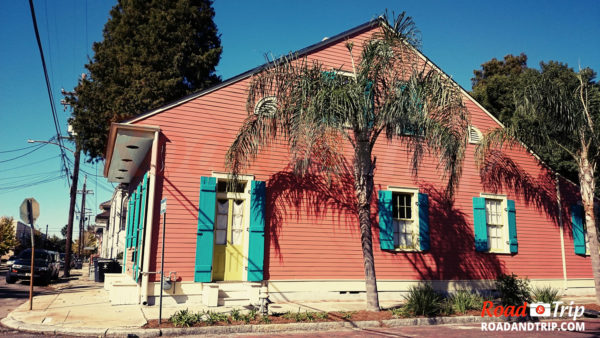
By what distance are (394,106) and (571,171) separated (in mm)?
11641

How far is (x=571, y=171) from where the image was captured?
1697 cm

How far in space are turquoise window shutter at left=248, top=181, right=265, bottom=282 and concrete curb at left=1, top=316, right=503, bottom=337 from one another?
2.90 m

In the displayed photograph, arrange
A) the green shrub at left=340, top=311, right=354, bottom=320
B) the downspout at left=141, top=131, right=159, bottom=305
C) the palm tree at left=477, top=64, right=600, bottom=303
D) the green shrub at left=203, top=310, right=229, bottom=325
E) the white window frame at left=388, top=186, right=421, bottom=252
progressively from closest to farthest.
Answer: the green shrub at left=203, top=310, right=229, bottom=325
the green shrub at left=340, top=311, right=354, bottom=320
the downspout at left=141, top=131, right=159, bottom=305
the palm tree at left=477, top=64, right=600, bottom=303
the white window frame at left=388, top=186, right=421, bottom=252

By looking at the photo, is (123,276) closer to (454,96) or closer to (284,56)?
(284,56)

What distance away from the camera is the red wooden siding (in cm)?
1070

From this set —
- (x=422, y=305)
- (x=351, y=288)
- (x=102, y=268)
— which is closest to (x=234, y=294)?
(x=351, y=288)

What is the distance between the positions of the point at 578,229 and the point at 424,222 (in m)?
6.33

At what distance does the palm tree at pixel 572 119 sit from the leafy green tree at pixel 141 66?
15.2 m

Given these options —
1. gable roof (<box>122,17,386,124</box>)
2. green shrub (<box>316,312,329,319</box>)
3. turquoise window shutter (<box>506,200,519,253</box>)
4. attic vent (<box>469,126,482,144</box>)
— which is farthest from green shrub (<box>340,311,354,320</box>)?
attic vent (<box>469,126,482,144</box>)

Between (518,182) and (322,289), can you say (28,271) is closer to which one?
(322,289)

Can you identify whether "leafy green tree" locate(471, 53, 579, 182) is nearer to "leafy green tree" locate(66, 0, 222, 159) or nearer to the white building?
"leafy green tree" locate(66, 0, 222, 159)

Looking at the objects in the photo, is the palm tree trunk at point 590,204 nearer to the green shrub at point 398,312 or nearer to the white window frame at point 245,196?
the green shrub at point 398,312

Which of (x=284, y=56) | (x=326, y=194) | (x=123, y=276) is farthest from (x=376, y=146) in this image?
(x=123, y=276)

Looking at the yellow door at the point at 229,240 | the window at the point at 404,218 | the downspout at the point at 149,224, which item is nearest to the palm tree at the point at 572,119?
the window at the point at 404,218
